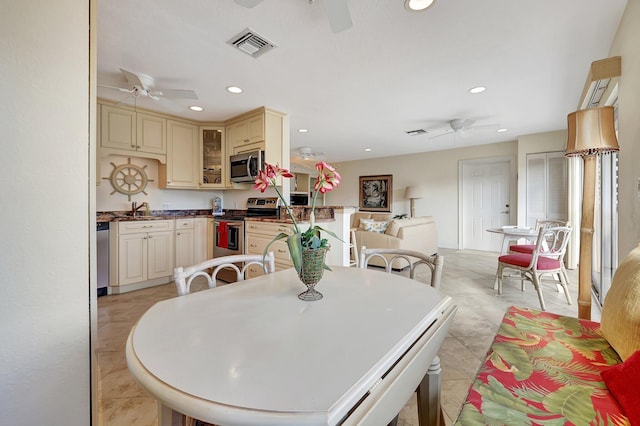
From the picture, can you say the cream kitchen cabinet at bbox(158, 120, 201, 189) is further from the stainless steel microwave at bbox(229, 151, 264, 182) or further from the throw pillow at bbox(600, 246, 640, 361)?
the throw pillow at bbox(600, 246, 640, 361)

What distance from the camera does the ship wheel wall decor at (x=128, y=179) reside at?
3656 mm

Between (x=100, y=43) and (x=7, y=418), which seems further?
(x=100, y=43)

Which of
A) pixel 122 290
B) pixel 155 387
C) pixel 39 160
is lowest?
pixel 122 290

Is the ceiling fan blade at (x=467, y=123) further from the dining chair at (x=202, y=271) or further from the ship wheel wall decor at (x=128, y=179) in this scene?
the ship wheel wall decor at (x=128, y=179)

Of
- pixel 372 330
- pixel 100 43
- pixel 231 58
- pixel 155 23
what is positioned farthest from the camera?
pixel 231 58

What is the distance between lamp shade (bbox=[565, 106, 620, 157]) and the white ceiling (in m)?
0.77

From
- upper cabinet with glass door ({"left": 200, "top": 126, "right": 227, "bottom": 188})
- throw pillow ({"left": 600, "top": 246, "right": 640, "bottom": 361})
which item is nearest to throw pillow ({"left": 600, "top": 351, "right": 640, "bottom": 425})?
throw pillow ({"left": 600, "top": 246, "right": 640, "bottom": 361})

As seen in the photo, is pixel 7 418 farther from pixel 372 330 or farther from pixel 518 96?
pixel 518 96

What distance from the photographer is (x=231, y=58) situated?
232 cm

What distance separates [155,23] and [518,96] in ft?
12.1

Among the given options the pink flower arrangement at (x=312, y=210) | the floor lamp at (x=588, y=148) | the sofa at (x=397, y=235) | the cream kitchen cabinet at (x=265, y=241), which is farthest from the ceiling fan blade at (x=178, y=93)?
the floor lamp at (x=588, y=148)

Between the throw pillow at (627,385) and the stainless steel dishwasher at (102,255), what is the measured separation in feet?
13.3

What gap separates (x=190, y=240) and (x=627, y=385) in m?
4.10

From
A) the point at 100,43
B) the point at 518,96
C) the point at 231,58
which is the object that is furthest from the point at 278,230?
the point at 518,96
